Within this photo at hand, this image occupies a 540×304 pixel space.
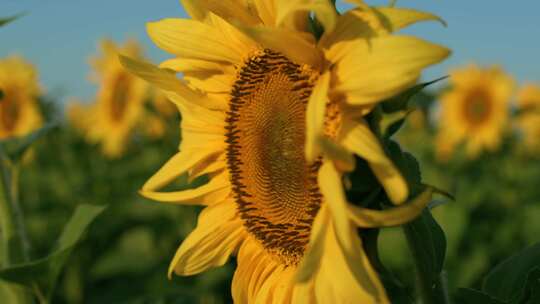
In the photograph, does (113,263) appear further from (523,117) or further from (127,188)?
(523,117)

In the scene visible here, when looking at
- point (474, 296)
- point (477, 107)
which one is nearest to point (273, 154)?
point (474, 296)

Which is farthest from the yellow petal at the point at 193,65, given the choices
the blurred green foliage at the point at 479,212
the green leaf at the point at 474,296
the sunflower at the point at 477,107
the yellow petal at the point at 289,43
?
the sunflower at the point at 477,107

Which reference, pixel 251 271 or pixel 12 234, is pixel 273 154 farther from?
pixel 12 234

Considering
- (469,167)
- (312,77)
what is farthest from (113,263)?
(469,167)

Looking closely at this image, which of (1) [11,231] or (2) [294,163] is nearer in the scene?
(2) [294,163]

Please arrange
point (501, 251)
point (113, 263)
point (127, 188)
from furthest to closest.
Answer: point (127, 188)
point (501, 251)
point (113, 263)

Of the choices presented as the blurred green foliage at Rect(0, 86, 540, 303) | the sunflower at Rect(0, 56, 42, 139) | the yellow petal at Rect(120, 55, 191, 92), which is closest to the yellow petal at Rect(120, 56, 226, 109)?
the yellow petal at Rect(120, 55, 191, 92)
